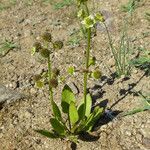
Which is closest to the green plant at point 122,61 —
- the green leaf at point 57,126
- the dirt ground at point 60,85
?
the dirt ground at point 60,85

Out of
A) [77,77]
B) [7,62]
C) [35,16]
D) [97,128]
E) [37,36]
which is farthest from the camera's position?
[35,16]

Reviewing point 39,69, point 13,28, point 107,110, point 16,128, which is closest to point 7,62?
point 39,69

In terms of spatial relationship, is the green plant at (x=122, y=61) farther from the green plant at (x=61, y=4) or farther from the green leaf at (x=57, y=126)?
the green plant at (x=61, y=4)

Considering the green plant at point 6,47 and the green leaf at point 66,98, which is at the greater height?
the green leaf at point 66,98

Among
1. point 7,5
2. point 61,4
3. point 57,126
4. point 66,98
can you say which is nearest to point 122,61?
point 66,98

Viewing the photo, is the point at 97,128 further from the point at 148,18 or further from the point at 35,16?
the point at 35,16

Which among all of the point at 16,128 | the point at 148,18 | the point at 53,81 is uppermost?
the point at 53,81

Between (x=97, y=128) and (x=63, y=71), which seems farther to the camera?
(x=63, y=71)
